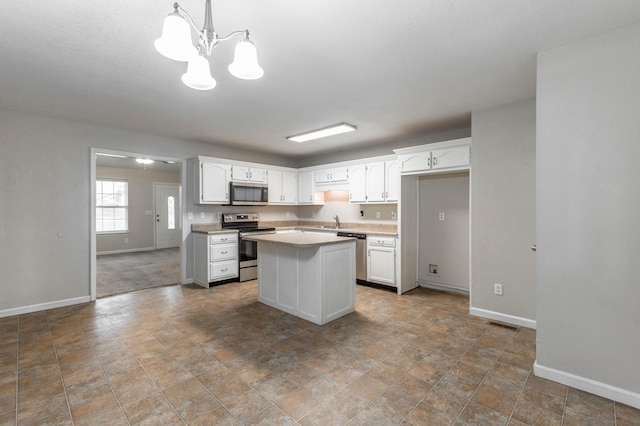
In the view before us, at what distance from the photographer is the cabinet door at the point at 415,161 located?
4.18 meters

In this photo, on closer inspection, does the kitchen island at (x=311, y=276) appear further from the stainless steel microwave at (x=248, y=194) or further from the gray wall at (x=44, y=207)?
the gray wall at (x=44, y=207)

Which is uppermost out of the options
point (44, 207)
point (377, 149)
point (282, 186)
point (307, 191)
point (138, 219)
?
point (377, 149)

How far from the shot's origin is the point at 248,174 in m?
5.68

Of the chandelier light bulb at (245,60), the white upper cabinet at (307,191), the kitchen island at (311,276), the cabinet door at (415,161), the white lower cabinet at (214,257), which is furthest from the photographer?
the white upper cabinet at (307,191)

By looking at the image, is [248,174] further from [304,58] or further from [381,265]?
[304,58]

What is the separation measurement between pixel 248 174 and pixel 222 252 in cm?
157

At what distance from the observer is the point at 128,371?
2.39 metres

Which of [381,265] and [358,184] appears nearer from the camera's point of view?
[381,265]

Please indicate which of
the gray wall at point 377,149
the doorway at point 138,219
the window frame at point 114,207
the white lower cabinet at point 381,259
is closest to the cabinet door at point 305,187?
the gray wall at point 377,149

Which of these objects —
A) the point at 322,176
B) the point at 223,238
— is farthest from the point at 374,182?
the point at 223,238

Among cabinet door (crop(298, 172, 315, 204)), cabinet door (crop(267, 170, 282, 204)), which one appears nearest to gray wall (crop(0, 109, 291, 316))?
cabinet door (crop(267, 170, 282, 204))

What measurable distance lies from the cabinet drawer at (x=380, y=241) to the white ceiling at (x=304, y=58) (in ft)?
5.90

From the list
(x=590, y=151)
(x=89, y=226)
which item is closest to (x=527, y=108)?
→ (x=590, y=151)

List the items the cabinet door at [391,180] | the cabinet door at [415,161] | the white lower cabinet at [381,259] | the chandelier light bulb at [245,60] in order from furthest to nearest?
the cabinet door at [391,180] → the white lower cabinet at [381,259] → the cabinet door at [415,161] → the chandelier light bulb at [245,60]
